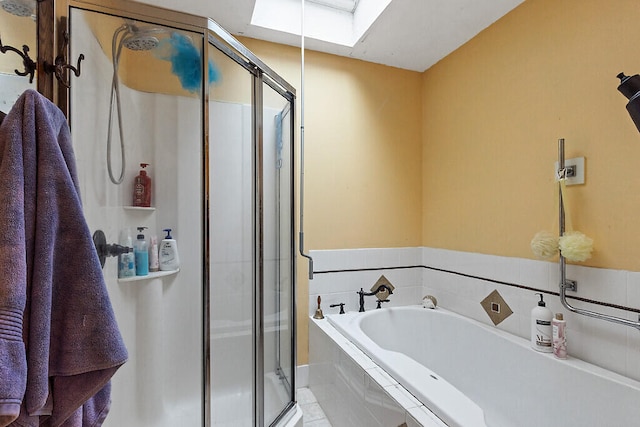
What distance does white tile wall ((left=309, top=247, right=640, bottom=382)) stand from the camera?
4.08 ft

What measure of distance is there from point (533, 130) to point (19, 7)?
79.2 inches

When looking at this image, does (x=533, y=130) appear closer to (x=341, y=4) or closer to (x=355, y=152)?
(x=355, y=152)

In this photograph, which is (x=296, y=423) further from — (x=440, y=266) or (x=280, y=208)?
(x=440, y=266)

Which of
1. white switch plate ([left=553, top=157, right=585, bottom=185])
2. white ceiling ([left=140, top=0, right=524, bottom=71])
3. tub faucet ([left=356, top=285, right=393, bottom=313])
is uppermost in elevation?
white ceiling ([left=140, top=0, right=524, bottom=71])

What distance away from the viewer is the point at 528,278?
1604mm

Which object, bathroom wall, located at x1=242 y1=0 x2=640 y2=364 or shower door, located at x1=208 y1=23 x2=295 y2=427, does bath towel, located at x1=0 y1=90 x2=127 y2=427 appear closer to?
shower door, located at x1=208 y1=23 x2=295 y2=427

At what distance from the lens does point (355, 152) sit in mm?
2236

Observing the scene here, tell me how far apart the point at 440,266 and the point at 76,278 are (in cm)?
207

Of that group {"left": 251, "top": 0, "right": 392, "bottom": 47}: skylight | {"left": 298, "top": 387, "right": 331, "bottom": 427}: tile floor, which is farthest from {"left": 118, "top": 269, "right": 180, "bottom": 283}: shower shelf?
{"left": 251, "top": 0, "right": 392, "bottom": 47}: skylight

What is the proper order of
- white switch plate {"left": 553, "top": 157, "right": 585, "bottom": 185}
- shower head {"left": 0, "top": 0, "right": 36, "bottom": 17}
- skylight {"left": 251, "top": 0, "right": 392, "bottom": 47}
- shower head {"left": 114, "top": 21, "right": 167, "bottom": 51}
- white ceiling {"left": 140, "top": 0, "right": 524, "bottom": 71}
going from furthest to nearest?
skylight {"left": 251, "top": 0, "right": 392, "bottom": 47}, white ceiling {"left": 140, "top": 0, "right": 524, "bottom": 71}, white switch plate {"left": 553, "top": 157, "right": 585, "bottom": 185}, shower head {"left": 114, "top": 21, "right": 167, "bottom": 51}, shower head {"left": 0, "top": 0, "right": 36, "bottom": 17}

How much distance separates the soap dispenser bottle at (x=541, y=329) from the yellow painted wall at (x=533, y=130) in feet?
0.92

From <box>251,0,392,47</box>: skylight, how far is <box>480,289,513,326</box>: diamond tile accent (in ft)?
5.62

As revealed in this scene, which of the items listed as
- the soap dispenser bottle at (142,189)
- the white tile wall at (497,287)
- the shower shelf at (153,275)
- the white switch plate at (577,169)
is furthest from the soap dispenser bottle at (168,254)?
the white switch plate at (577,169)

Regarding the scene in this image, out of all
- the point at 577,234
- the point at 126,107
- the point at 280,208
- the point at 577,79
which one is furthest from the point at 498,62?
the point at 126,107
